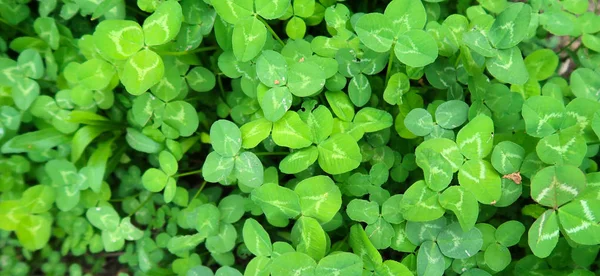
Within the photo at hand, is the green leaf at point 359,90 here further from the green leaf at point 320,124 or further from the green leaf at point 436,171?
the green leaf at point 436,171

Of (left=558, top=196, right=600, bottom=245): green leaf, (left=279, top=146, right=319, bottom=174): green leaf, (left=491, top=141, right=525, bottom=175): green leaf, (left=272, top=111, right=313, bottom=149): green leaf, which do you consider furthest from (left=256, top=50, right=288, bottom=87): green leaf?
(left=558, top=196, right=600, bottom=245): green leaf

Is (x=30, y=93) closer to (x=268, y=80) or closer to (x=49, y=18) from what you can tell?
(x=49, y=18)

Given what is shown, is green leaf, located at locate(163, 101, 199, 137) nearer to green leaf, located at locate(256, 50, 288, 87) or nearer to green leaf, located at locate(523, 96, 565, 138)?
green leaf, located at locate(256, 50, 288, 87)

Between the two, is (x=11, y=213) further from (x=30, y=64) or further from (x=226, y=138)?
(x=226, y=138)

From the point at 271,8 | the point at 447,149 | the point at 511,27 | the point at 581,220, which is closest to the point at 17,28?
the point at 271,8

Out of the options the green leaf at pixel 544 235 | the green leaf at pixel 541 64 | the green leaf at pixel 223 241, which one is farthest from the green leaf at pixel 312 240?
the green leaf at pixel 541 64

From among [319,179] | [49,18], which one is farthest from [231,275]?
[49,18]
